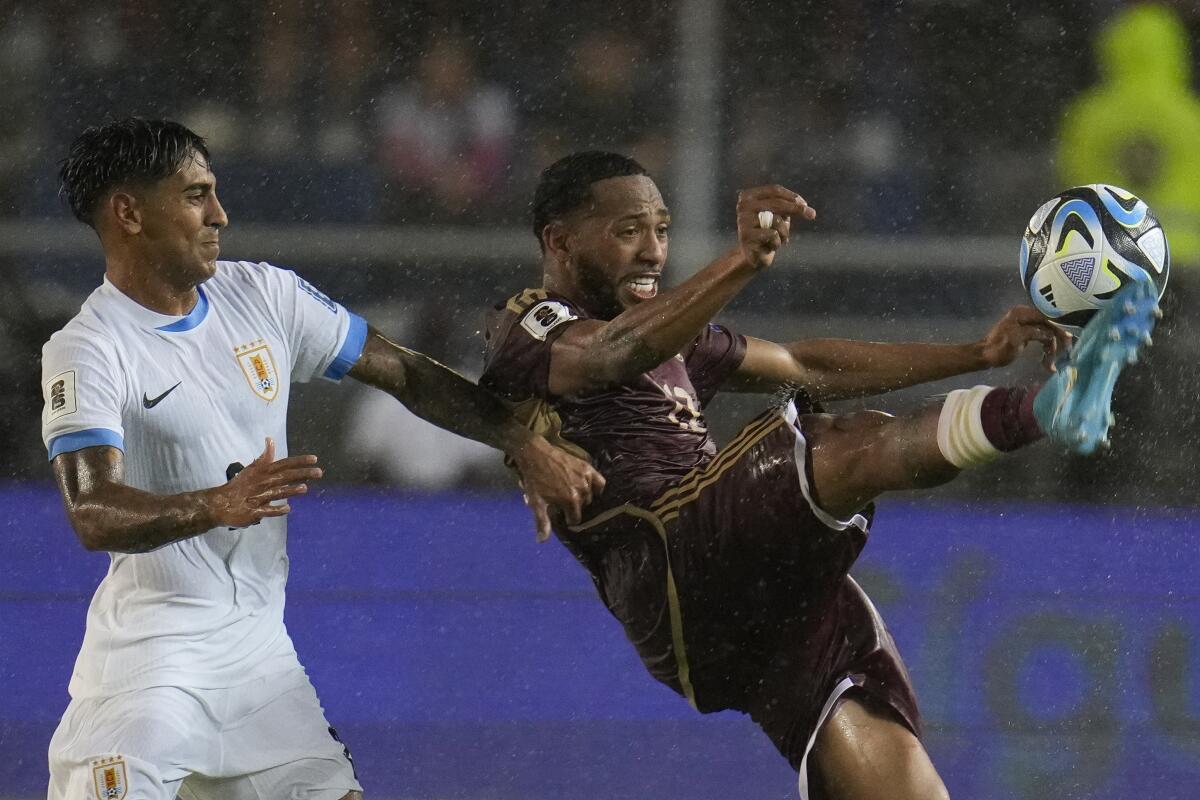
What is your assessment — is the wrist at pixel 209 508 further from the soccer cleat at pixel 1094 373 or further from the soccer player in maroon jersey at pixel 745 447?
the soccer cleat at pixel 1094 373

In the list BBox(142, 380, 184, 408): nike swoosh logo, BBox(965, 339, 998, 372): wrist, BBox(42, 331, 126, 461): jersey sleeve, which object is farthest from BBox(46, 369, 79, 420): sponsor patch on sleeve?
BBox(965, 339, 998, 372): wrist

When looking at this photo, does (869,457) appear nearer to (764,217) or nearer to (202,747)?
(764,217)

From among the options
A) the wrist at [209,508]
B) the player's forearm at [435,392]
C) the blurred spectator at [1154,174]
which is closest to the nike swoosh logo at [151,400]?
the wrist at [209,508]

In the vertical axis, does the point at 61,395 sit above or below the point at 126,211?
below

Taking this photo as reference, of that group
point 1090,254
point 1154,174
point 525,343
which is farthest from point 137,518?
point 1154,174

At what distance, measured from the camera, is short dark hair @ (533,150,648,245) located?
3.89 metres

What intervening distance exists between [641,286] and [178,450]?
1095 millimetres

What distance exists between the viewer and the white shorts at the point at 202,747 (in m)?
3.07

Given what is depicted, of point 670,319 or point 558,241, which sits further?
point 558,241

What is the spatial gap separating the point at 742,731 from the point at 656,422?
7.47 ft

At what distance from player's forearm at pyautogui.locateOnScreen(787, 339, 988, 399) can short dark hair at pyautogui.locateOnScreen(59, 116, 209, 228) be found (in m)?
1.45

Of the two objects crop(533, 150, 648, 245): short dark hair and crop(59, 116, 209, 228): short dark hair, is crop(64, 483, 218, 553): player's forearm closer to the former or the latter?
crop(59, 116, 209, 228): short dark hair

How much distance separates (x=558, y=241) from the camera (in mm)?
3932

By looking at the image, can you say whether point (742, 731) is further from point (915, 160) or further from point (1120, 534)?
point (915, 160)
